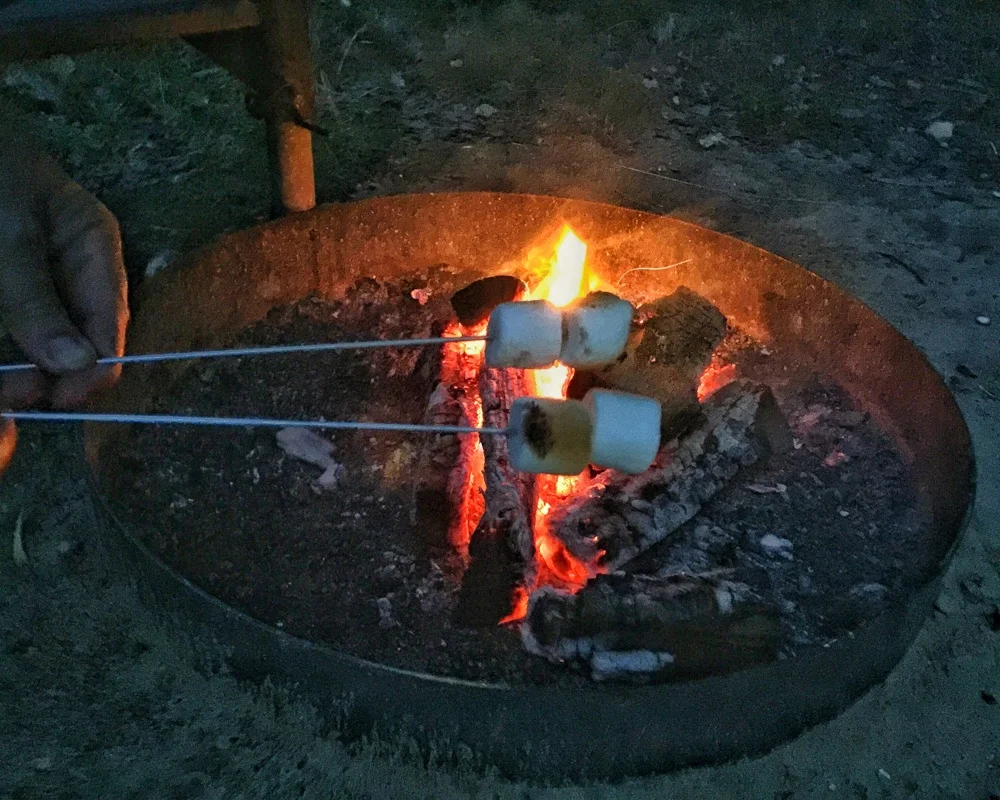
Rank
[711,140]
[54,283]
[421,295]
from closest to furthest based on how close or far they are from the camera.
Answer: [54,283] < [421,295] < [711,140]

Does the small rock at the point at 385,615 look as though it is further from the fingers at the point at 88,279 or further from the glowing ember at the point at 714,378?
the glowing ember at the point at 714,378

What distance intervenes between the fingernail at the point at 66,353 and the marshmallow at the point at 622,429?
41.7 inches

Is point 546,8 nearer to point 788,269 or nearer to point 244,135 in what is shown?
point 244,135

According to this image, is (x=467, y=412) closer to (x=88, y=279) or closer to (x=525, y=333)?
(x=525, y=333)

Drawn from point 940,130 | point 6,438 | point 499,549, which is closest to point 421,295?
point 499,549

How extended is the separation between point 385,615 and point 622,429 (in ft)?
2.08

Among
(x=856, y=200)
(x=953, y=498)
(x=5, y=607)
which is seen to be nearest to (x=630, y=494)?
(x=953, y=498)

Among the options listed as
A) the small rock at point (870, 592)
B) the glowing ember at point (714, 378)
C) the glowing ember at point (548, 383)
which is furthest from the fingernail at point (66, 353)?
the small rock at point (870, 592)

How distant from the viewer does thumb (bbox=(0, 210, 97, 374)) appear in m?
1.90

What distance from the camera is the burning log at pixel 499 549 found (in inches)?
Answer: 73.8

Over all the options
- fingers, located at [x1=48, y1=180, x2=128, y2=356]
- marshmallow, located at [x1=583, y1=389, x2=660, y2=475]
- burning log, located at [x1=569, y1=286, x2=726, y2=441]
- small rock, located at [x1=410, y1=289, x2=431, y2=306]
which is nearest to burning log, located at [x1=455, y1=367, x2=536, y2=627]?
marshmallow, located at [x1=583, y1=389, x2=660, y2=475]

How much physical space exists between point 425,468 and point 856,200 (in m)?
2.27

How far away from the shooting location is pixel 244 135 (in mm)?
3695

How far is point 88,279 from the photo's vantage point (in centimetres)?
210
